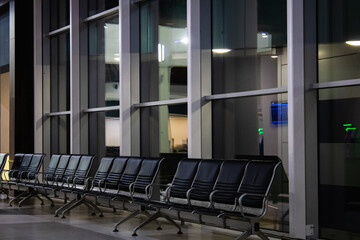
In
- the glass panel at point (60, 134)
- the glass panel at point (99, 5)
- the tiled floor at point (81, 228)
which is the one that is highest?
the glass panel at point (99, 5)

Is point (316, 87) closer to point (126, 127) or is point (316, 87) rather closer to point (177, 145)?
point (177, 145)

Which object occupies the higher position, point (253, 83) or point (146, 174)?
point (253, 83)

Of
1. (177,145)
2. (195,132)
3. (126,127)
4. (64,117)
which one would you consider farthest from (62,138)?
(195,132)

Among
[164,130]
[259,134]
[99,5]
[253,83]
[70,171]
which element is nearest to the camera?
[259,134]

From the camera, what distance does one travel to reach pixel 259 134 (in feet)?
25.9

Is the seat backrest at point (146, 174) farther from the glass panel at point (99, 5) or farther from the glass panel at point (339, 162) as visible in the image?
the glass panel at point (99, 5)

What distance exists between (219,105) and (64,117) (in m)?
6.29

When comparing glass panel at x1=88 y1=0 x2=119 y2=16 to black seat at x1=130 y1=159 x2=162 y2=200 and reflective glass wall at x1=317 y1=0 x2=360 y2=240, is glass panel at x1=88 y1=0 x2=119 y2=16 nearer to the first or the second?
black seat at x1=130 y1=159 x2=162 y2=200

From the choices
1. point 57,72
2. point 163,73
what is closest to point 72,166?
point 163,73

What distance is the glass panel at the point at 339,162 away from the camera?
6.50 metres

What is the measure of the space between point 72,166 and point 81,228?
96.1 inches

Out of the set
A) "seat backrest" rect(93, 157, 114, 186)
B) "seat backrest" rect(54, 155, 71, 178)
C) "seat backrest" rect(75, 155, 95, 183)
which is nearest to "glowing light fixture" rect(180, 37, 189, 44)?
"seat backrest" rect(93, 157, 114, 186)

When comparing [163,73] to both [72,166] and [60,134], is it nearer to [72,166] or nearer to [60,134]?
[72,166]

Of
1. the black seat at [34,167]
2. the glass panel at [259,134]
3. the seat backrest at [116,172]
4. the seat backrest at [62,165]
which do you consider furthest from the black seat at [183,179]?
the black seat at [34,167]
